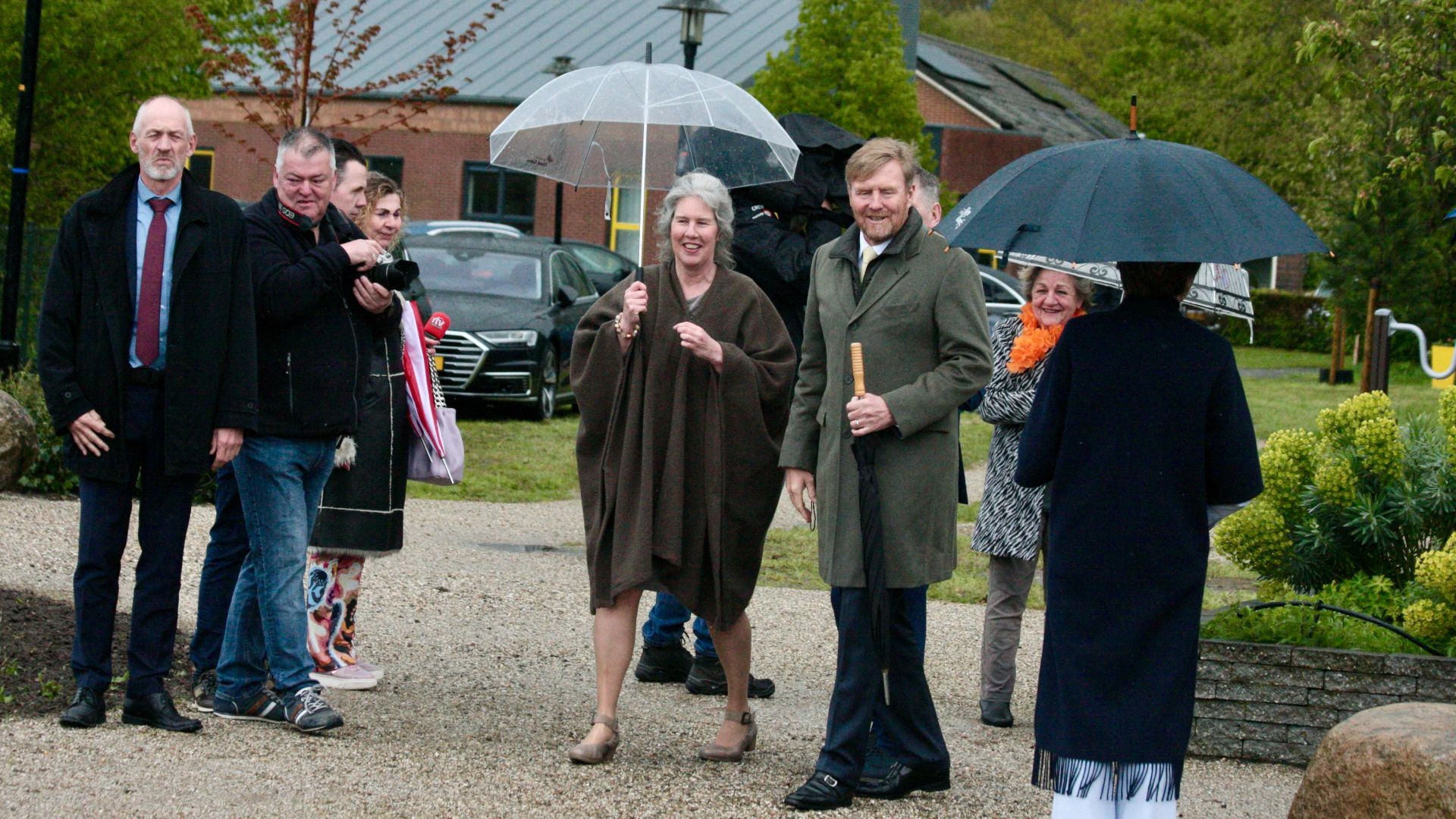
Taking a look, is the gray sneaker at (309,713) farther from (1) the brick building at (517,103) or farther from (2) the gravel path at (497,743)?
(1) the brick building at (517,103)

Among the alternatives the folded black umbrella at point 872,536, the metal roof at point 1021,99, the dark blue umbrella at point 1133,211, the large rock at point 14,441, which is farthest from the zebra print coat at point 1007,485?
the metal roof at point 1021,99

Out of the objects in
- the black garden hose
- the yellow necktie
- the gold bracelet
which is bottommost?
the black garden hose

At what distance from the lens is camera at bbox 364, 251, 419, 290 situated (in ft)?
18.4

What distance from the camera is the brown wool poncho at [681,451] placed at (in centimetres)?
523

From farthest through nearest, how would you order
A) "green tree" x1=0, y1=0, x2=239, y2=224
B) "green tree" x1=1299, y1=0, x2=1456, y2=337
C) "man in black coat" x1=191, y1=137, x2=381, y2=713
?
"green tree" x1=0, y1=0, x2=239, y2=224 → "green tree" x1=1299, y1=0, x2=1456, y2=337 → "man in black coat" x1=191, y1=137, x2=381, y2=713

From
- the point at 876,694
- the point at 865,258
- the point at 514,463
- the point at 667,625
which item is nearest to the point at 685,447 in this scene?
the point at 865,258

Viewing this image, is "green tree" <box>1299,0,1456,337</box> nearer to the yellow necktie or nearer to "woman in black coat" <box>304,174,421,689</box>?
the yellow necktie

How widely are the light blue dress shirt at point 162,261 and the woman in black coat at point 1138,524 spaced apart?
9.21 ft

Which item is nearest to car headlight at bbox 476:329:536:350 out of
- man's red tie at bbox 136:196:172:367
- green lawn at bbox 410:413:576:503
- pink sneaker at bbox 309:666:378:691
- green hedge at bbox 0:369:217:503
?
green lawn at bbox 410:413:576:503

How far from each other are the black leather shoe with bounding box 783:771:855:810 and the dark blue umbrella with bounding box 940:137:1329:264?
65.0 inches

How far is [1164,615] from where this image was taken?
3.99 meters

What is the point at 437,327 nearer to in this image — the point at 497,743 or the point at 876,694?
the point at 497,743

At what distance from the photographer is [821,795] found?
483cm

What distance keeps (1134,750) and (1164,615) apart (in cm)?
33
